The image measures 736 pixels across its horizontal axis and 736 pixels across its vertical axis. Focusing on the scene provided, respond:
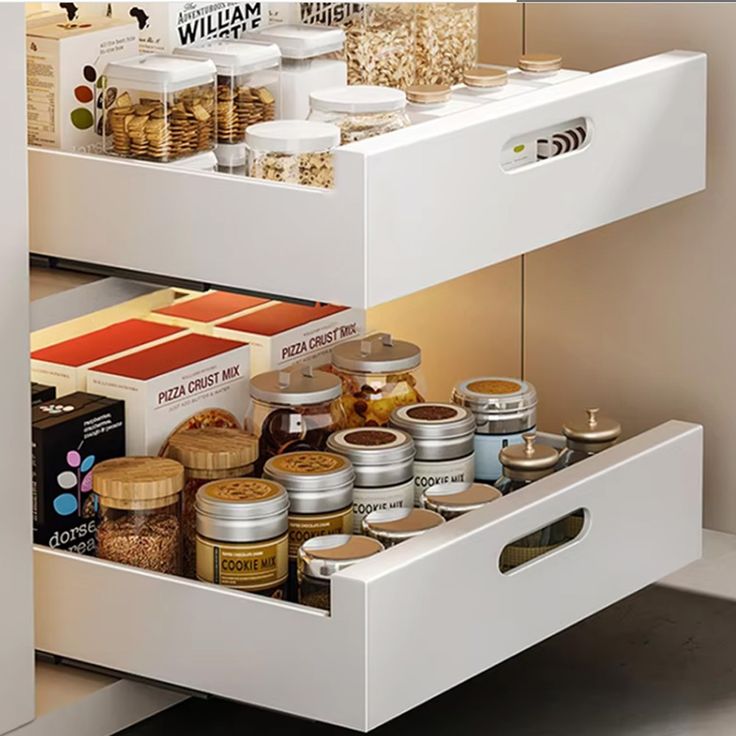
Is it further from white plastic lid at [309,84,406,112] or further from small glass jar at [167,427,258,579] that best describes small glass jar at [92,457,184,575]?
white plastic lid at [309,84,406,112]

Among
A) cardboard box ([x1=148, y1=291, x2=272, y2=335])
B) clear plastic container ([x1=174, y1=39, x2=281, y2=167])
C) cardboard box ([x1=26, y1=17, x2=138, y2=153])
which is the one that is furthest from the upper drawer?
cardboard box ([x1=148, y1=291, x2=272, y2=335])

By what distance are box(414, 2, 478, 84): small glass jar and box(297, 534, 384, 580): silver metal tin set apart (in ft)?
1.56

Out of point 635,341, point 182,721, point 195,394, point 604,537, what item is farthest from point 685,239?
point 182,721

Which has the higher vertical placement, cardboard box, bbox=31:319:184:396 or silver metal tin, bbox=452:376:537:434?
cardboard box, bbox=31:319:184:396

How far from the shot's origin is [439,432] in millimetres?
1535

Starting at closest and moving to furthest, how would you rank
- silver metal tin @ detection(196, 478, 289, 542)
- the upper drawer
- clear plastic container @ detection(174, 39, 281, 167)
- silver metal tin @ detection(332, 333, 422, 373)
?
the upper drawer < silver metal tin @ detection(196, 478, 289, 542) < clear plastic container @ detection(174, 39, 281, 167) < silver metal tin @ detection(332, 333, 422, 373)

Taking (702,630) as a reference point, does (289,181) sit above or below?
above

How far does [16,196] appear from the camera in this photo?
51.3 inches

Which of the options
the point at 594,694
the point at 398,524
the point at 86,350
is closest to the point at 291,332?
the point at 86,350

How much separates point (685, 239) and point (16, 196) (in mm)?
680

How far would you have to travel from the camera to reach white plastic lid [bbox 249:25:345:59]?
1531mm

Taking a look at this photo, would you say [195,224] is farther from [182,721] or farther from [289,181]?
[182,721]

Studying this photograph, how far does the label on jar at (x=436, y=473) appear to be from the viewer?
1.54 meters

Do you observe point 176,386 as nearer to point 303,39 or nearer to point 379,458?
point 379,458
